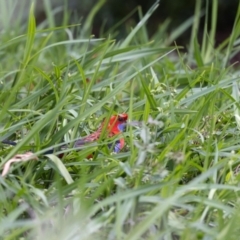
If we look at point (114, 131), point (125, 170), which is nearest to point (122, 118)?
point (114, 131)

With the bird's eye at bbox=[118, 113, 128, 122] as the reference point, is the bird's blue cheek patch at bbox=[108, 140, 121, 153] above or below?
below

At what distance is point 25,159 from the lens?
1558mm

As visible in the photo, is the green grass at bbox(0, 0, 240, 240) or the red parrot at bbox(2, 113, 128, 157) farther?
the red parrot at bbox(2, 113, 128, 157)

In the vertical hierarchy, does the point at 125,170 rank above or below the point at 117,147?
above

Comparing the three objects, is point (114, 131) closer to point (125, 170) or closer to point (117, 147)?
point (117, 147)

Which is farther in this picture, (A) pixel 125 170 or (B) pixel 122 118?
(B) pixel 122 118

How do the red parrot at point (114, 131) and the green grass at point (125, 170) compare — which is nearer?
the green grass at point (125, 170)

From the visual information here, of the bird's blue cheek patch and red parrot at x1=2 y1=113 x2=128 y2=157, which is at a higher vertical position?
red parrot at x1=2 y1=113 x2=128 y2=157

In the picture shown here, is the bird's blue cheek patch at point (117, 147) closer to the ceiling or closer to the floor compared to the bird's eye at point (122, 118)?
closer to the floor

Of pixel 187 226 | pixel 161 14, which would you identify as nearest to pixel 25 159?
pixel 187 226

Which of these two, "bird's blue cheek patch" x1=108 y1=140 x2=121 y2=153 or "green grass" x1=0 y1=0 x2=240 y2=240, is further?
"bird's blue cheek patch" x1=108 y1=140 x2=121 y2=153

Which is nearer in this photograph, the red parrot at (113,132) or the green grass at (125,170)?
the green grass at (125,170)

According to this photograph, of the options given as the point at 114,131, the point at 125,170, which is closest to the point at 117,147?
the point at 114,131

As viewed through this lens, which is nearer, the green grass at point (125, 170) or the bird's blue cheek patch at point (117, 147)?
the green grass at point (125, 170)
